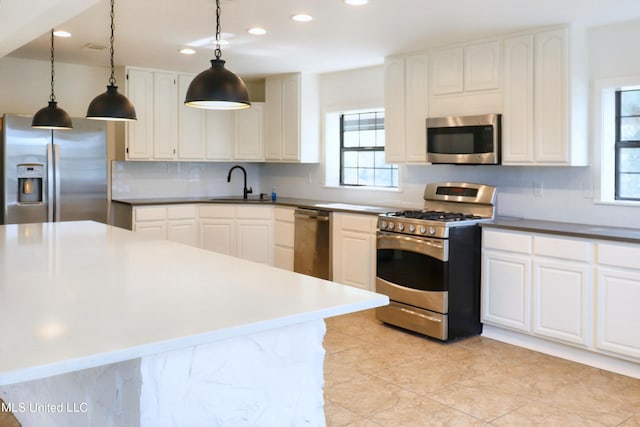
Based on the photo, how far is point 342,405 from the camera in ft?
10.4

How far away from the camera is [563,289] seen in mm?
3873

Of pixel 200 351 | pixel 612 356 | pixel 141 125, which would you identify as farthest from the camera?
pixel 141 125

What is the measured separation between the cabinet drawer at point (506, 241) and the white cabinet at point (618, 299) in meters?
0.50

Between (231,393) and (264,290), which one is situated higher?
(264,290)

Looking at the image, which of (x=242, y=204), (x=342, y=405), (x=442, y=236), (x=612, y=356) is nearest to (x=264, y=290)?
(x=342, y=405)

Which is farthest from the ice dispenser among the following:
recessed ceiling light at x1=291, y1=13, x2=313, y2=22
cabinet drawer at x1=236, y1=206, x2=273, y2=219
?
recessed ceiling light at x1=291, y1=13, x2=313, y2=22

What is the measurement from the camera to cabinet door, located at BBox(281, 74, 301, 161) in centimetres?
639

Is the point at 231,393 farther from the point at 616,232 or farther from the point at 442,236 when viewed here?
the point at 616,232

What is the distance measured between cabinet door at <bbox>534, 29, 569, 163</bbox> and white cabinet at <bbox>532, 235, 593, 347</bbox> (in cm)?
67

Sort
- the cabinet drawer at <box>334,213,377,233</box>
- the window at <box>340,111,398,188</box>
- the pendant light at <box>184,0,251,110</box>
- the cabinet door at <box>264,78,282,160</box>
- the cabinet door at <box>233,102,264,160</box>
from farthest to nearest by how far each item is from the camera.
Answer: the cabinet door at <box>233,102,264,160</box>
the cabinet door at <box>264,78,282,160</box>
the window at <box>340,111,398,188</box>
the cabinet drawer at <box>334,213,377,233</box>
the pendant light at <box>184,0,251,110</box>

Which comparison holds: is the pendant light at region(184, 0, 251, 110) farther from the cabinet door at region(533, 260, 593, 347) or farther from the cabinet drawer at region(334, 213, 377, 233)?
the cabinet drawer at region(334, 213, 377, 233)

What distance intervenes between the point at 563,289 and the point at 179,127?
422 cm

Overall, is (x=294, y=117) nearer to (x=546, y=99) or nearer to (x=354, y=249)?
(x=354, y=249)

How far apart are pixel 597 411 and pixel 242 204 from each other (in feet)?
13.5
